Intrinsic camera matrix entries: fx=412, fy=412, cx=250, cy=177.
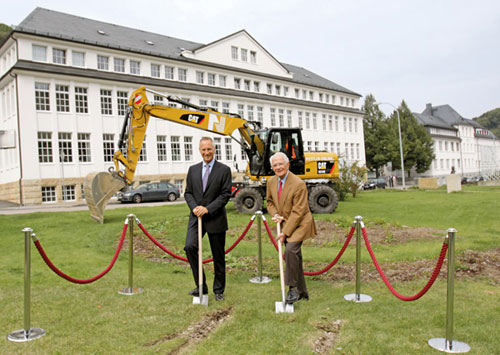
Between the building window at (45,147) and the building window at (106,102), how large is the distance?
16.4ft

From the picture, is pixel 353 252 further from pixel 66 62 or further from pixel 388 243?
pixel 66 62

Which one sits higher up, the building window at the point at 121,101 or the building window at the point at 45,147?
the building window at the point at 121,101

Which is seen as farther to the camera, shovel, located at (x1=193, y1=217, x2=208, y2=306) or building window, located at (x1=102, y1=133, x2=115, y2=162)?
building window, located at (x1=102, y1=133, x2=115, y2=162)

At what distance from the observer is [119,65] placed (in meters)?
36.6

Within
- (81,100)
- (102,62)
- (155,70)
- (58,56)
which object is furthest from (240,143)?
(155,70)

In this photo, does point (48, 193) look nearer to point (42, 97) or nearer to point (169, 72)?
point (42, 97)

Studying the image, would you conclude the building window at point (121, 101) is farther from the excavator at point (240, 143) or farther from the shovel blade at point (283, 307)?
the shovel blade at point (283, 307)

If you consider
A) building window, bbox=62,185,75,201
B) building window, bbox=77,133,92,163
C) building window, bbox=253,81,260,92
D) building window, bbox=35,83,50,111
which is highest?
building window, bbox=253,81,260,92

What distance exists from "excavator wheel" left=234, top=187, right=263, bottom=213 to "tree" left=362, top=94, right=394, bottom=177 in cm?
5107

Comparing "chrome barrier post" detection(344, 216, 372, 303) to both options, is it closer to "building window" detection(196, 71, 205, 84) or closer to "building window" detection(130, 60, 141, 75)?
"building window" detection(130, 60, 141, 75)

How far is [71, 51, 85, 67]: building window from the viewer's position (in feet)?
109

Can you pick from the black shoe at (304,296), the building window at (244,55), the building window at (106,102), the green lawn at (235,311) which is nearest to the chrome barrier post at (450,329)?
the green lawn at (235,311)

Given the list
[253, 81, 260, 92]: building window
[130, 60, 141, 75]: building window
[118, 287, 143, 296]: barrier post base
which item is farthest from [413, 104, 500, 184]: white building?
[118, 287, 143, 296]: barrier post base

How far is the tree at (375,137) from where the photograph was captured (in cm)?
6531
